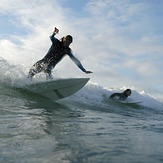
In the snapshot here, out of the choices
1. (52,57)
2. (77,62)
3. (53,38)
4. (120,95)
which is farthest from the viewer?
(120,95)

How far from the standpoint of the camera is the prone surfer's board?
5.88 m

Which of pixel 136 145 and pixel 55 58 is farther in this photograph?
pixel 55 58

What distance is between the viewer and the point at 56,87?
598cm

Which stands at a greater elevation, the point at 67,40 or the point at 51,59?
the point at 67,40

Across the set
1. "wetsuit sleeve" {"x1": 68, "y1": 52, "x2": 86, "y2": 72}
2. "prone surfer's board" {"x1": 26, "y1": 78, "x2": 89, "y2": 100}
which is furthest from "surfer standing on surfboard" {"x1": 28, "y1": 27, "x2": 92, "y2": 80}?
"prone surfer's board" {"x1": 26, "y1": 78, "x2": 89, "y2": 100}

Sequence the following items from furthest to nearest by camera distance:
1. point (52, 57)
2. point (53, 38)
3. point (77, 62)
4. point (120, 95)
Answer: point (120, 95)
point (77, 62)
point (52, 57)
point (53, 38)

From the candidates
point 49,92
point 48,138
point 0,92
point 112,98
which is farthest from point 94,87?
point 48,138

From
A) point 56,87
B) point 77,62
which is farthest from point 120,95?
point 56,87

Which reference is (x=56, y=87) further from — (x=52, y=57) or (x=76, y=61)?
(x=76, y=61)

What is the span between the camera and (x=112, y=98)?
10320 millimetres

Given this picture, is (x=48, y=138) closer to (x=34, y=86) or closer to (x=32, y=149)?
(x=32, y=149)

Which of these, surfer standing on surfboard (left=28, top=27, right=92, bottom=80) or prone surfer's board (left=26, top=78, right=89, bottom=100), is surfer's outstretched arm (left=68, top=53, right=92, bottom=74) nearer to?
surfer standing on surfboard (left=28, top=27, right=92, bottom=80)

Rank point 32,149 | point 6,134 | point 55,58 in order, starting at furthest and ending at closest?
point 55,58 → point 6,134 → point 32,149

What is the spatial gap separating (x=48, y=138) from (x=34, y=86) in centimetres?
427
